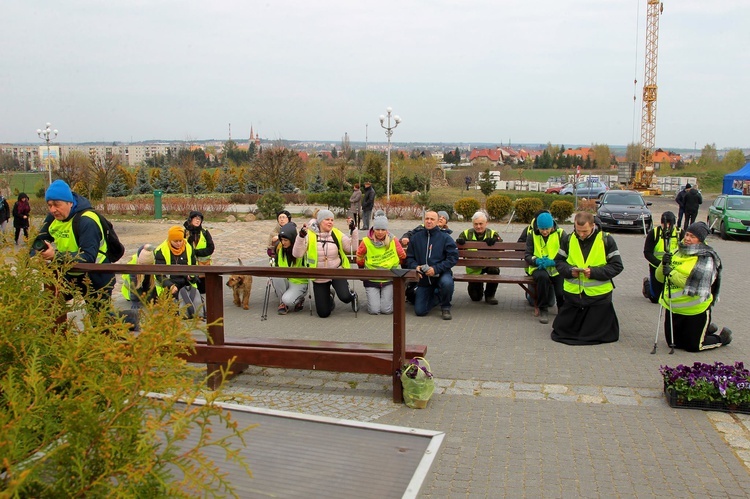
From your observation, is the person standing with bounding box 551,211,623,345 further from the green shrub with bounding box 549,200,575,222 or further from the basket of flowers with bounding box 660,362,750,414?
the green shrub with bounding box 549,200,575,222

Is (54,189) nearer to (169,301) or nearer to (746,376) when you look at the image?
(169,301)

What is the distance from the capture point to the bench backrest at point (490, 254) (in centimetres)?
1027

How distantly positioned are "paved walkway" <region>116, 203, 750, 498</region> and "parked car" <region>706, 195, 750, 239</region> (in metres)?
13.6

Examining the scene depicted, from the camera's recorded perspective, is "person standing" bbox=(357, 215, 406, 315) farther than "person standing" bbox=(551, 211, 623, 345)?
Yes

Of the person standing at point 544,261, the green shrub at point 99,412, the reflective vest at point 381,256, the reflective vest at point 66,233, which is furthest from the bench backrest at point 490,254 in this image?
the green shrub at point 99,412

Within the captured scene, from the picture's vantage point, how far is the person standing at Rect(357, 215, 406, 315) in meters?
9.83

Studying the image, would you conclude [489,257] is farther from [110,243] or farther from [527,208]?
[527,208]

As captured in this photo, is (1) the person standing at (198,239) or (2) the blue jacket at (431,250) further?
(1) the person standing at (198,239)

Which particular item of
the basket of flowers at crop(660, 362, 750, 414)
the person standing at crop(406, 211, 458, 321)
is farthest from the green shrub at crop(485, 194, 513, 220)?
the basket of flowers at crop(660, 362, 750, 414)

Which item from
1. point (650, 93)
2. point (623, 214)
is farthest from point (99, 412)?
point (650, 93)

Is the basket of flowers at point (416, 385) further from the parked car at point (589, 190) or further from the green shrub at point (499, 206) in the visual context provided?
the parked car at point (589, 190)

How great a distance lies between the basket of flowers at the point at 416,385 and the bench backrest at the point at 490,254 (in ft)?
15.0

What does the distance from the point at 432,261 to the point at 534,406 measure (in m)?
4.02

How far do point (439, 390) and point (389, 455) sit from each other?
3618 mm
